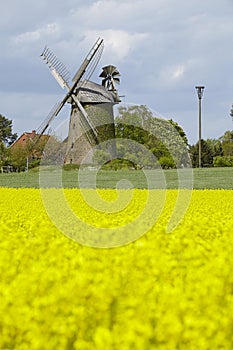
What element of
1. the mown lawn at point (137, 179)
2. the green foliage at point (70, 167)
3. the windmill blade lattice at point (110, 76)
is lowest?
the mown lawn at point (137, 179)

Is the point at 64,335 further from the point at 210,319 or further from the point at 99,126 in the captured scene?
the point at 99,126

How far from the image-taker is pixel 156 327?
351cm

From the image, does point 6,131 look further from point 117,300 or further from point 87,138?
point 117,300

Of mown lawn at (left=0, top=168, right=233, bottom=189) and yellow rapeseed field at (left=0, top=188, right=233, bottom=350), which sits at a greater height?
mown lawn at (left=0, top=168, right=233, bottom=189)

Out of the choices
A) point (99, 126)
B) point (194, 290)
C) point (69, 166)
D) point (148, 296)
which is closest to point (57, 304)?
point (148, 296)

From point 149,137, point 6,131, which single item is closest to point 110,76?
point 149,137

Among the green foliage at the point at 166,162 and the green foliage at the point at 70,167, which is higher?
the green foliage at the point at 166,162

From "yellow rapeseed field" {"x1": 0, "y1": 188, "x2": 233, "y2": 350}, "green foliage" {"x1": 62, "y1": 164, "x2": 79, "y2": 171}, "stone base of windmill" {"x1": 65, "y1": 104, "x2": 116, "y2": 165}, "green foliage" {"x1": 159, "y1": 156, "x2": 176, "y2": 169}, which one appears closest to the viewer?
"yellow rapeseed field" {"x1": 0, "y1": 188, "x2": 233, "y2": 350}

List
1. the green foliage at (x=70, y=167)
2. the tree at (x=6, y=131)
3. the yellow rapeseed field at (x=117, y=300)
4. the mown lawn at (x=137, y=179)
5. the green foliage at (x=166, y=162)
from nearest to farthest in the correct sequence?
the yellow rapeseed field at (x=117, y=300), the mown lawn at (x=137, y=179), the green foliage at (x=70, y=167), the green foliage at (x=166, y=162), the tree at (x=6, y=131)

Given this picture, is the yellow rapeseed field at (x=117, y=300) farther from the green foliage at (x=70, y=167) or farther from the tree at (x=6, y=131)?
the tree at (x=6, y=131)

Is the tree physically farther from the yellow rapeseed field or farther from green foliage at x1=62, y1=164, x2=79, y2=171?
the yellow rapeseed field

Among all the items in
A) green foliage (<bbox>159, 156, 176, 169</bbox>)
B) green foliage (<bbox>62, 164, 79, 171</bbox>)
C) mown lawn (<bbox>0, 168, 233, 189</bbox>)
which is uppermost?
green foliage (<bbox>159, 156, 176, 169</bbox>)

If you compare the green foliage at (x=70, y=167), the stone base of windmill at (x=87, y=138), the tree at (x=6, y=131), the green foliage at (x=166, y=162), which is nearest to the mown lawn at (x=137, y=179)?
the green foliage at (x=70, y=167)

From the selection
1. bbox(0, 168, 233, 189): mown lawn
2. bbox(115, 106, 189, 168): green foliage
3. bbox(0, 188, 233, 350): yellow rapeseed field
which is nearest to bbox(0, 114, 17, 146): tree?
bbox(115, 106, 189, 168): green foliage
